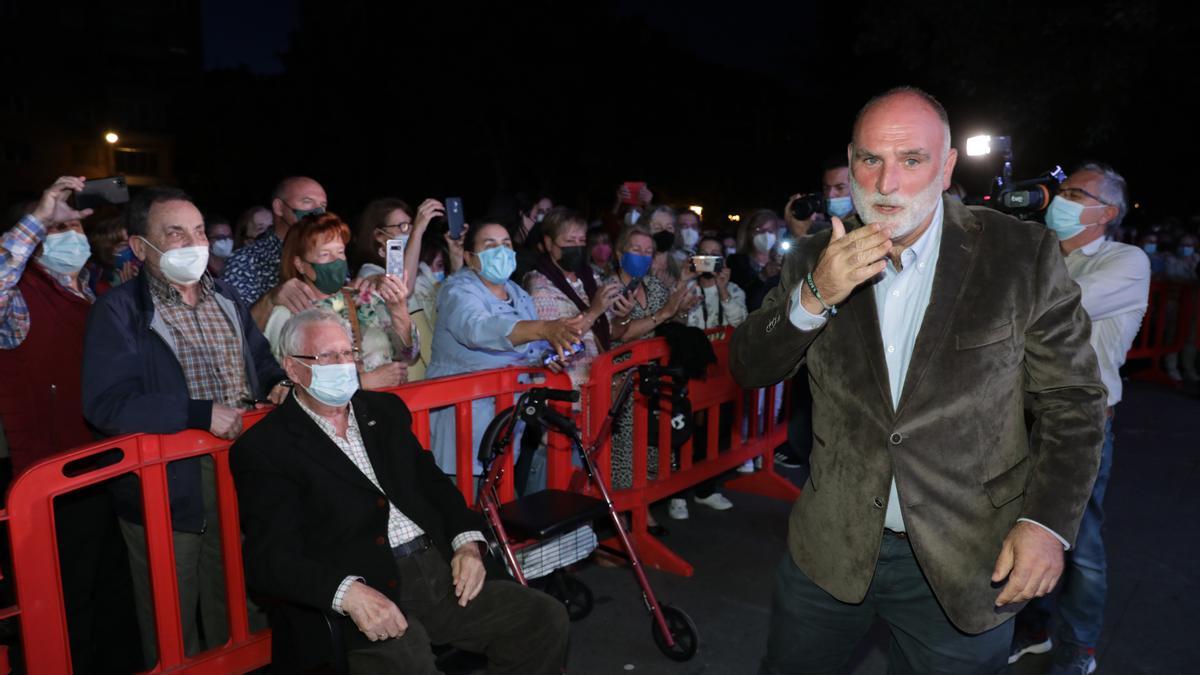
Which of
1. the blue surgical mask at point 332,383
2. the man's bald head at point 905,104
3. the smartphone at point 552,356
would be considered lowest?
the smartphone at point 552,356

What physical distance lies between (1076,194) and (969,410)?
2.38 m

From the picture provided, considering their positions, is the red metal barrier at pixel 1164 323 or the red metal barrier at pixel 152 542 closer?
the red metal barrier at pixel 152 542

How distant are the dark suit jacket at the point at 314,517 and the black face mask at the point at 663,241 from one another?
12.8 ft

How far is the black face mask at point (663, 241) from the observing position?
22.6ft

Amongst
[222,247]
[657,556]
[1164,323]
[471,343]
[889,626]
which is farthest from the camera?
[1164,323]

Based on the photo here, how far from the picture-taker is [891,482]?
228cm

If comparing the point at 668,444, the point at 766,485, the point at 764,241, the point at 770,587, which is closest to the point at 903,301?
the point at 770,587

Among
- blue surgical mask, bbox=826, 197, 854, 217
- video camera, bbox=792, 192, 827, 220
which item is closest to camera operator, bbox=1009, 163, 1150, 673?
blue surgical mask, bbox=826, 197, 854, 217

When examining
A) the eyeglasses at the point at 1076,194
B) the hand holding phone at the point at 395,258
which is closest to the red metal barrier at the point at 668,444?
the hand holding phone at the point at 395,258

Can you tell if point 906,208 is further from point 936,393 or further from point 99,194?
point 99,194

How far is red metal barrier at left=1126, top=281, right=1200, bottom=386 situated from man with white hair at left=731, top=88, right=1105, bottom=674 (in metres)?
9.93

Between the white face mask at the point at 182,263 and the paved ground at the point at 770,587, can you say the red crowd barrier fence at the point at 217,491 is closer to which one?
the paved ground at the point at 770,587

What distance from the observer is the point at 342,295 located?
4320 mm

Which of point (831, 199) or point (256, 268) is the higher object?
point (831, 199)
